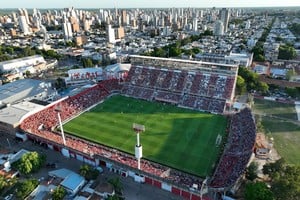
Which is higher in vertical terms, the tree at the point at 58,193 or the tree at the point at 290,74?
the tree at the point at 290,74

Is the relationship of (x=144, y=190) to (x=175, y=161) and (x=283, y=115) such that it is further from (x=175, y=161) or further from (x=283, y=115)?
(x=283, y=115)

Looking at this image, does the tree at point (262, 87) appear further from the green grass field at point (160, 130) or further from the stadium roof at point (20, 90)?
the stadium roof at point (20, 90)

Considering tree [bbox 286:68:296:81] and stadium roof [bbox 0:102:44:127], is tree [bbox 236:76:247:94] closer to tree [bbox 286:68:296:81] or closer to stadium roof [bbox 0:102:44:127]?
tree [bbox 286:68:296:81]

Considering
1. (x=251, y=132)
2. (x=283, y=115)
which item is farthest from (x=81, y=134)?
(x=283, y=115)

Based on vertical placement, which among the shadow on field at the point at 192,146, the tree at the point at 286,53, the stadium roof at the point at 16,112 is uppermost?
the tree at the point at 286,53

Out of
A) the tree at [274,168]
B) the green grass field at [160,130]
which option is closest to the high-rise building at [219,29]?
the green grass field at [160,130]

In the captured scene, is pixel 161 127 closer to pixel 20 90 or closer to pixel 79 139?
pixel 79 139

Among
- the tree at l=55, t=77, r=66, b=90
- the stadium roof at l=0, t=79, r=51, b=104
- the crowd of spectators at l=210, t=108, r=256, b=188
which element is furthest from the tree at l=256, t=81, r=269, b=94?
the stadium roof at l=0, t=79, r=51, b=104
